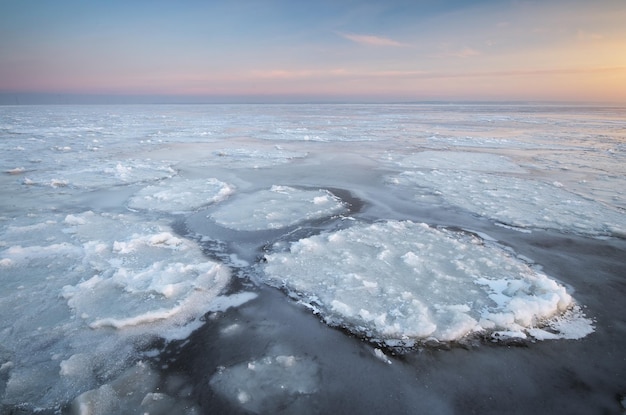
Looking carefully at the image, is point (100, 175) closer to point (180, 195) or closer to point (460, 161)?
point (180, 195)

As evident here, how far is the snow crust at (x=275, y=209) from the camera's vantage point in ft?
19.6

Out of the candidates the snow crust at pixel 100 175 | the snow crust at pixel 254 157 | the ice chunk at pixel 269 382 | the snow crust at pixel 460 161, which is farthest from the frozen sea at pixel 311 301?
the snow crust at pixel 254 157

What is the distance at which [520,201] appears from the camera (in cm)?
725

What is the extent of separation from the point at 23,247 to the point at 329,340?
4.58 m

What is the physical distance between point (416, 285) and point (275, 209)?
3.40 meters

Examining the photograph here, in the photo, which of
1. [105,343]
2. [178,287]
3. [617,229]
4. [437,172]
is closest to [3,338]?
[105,343]

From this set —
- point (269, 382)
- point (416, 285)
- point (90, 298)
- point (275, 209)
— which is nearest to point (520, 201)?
point (416, 285)

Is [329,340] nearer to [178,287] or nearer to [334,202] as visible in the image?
[178,287]

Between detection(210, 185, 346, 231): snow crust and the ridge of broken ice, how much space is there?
3.50 ft


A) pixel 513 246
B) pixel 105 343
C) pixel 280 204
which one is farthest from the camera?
pixel 280 204

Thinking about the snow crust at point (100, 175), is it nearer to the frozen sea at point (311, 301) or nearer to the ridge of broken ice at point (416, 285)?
the frozen sea at point (311, 301)

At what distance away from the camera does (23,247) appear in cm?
481

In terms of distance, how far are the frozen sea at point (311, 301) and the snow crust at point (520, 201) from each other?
0.07m

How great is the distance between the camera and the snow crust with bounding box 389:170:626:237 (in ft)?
19.6
